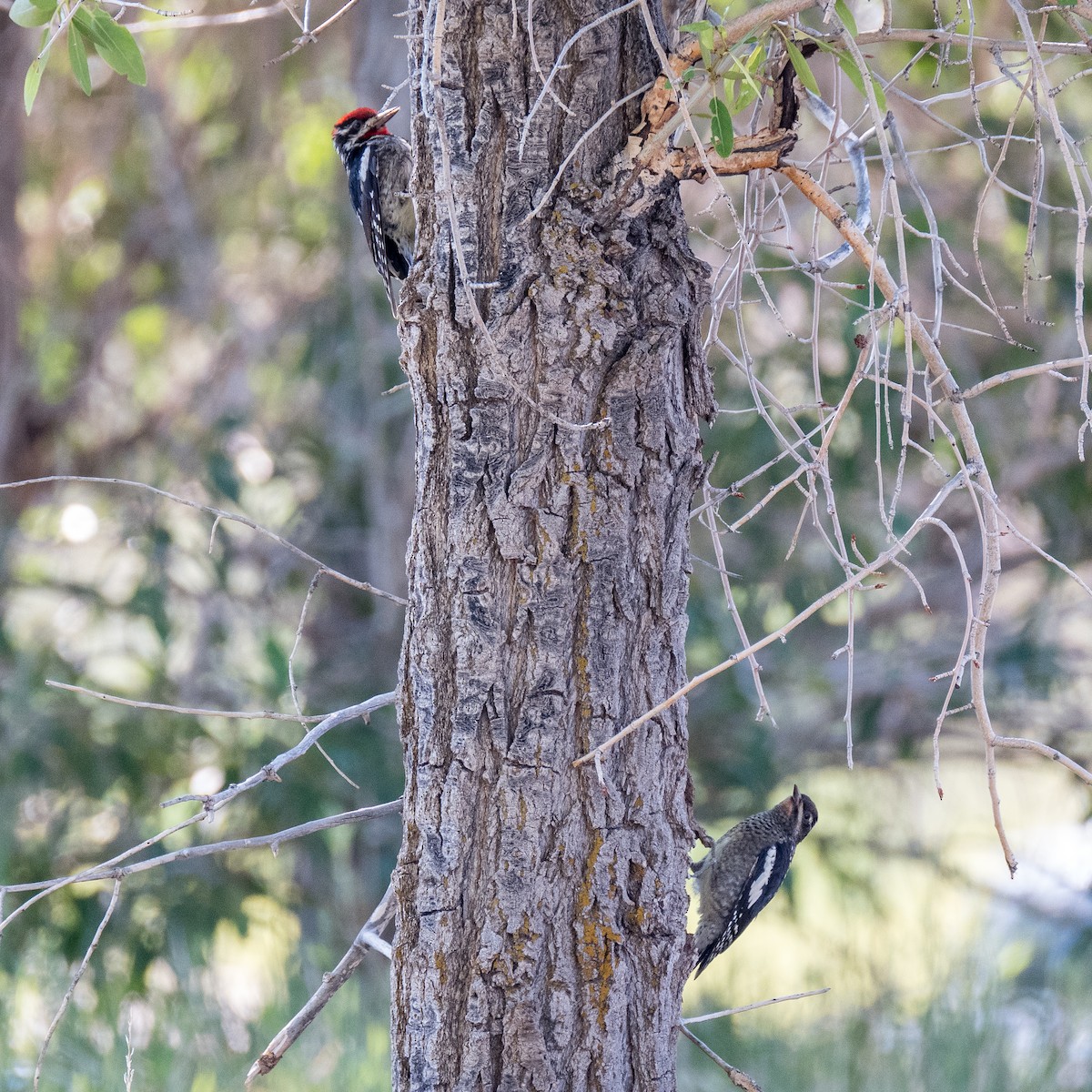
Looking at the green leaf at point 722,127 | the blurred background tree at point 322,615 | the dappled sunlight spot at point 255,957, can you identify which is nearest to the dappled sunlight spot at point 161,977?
the blurred background tree at point 322,615

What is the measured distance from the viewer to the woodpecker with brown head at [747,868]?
3.46m

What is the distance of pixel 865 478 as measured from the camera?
532cm

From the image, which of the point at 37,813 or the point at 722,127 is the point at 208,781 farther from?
the point at 722,127

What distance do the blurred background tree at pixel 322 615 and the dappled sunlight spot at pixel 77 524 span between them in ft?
0.06

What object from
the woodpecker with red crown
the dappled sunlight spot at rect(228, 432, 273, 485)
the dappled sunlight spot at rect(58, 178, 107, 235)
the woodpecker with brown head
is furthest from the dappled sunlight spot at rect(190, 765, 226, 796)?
the dappled sunlight spot at rect(58, 178, 107, 235)

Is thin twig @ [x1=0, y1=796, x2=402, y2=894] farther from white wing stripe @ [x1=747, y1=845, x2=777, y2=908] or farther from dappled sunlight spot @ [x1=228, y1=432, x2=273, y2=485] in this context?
dappled sunlight spot @ [x1=228, y1=432, x2=273, y2=485]

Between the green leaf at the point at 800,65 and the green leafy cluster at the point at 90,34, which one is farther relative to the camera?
the green leafy cluster at the point at 90,34

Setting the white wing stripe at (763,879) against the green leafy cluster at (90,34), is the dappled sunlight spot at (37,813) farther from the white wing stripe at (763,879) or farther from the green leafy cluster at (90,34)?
the green leafy cluster at (90,34)

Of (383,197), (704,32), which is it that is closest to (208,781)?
(383,197)

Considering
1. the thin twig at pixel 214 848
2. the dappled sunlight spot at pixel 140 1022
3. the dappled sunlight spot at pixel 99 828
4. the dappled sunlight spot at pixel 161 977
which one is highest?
the thin twig at pixel 214 848

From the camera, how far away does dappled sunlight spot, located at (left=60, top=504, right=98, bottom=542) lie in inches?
207

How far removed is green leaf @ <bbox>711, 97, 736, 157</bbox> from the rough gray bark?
5.6 inches

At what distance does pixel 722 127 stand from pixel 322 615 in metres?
5.60

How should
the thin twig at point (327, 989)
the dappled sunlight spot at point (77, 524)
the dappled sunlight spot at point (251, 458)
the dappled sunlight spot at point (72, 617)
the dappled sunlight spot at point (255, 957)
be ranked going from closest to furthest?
1. the thin twig at point (327, 989)
2. the dappled sunlight spot at point (255, 957)
3. the dappled sunlight spot at point (77, 524)
4. the dappled sunlight spot at point (72, 617)
5. the dappled sunlight spot at point (251, 458)
